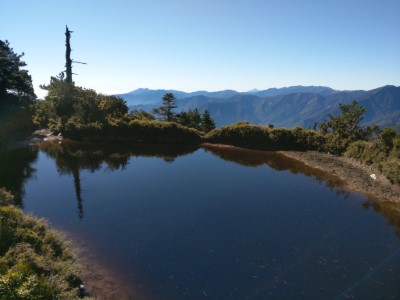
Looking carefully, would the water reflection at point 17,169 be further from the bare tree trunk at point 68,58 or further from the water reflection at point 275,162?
the bare tree trunk at point 68,58

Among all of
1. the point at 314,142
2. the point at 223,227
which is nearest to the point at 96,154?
the point at 223,227

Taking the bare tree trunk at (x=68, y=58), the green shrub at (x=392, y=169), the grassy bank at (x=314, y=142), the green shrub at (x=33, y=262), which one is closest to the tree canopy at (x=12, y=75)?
the bare tree trunk at (x=68, y=58)

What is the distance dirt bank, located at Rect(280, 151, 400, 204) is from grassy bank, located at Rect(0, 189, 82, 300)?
62.4ft

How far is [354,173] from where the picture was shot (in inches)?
1034

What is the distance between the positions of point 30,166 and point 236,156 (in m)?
18.6

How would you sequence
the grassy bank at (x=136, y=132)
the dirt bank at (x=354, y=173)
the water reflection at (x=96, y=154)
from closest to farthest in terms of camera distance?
the dirt bank at (x=354, y=173) → the water reflection at (x=96, y=154) → the grassy bank at (x=136, y=132)

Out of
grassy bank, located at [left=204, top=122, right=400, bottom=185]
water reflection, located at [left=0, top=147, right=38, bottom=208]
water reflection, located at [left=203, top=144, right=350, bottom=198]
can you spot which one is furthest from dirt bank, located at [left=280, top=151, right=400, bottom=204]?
water reflection, located at [left=0, top=147, right=38, bottom=208]

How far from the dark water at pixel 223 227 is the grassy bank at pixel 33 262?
167 cm

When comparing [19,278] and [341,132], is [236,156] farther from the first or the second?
[19,278]

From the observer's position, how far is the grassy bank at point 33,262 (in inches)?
333

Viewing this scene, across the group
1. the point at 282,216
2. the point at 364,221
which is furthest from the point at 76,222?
the point at 364,221

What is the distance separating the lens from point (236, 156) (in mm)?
32812

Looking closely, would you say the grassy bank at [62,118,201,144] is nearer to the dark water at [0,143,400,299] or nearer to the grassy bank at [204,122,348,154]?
the grassy bank at [204,122,348,154]

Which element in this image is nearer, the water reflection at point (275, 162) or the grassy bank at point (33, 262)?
the grassy bank at point (33, 262)
